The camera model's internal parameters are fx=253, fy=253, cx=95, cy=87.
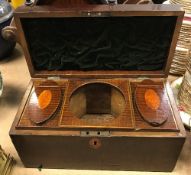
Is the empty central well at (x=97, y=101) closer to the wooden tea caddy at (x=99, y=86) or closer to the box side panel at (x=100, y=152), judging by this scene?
the wooden tea caddy at (x=99, y=86)

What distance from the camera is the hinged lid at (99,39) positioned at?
744 millimetres

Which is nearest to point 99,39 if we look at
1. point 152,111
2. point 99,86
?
point 99,86

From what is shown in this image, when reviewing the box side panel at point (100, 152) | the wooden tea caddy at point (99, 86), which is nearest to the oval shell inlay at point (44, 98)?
the wooden tea caddy at point (99, 86)

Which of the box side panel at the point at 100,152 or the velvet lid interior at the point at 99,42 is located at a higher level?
the velvet lid interior at the point at 99,42

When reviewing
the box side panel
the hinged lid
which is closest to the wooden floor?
the box side panel

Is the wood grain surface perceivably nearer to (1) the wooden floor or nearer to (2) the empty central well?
(2) the empty central well

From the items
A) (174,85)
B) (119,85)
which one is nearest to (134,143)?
(119,85)

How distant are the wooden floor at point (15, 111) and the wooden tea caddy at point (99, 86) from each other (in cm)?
3

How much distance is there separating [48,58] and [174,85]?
0.56m

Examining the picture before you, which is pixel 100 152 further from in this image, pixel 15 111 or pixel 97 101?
pixel 15 111

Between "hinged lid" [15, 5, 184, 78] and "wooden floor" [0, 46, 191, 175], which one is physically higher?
"hinged lid" [15, 5, 184, 78]

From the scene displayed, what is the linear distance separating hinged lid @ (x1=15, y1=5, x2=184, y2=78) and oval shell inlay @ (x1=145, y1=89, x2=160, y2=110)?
0.07 metres

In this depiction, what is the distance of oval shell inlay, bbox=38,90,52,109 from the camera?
806 millimetres

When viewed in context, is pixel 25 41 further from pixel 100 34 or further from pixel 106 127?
pixel 106 127
